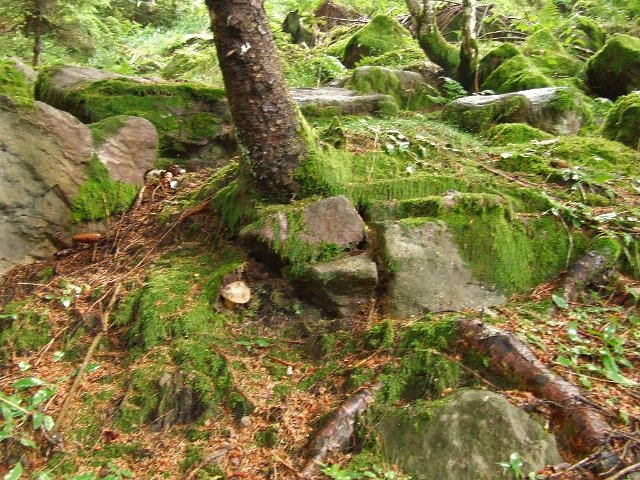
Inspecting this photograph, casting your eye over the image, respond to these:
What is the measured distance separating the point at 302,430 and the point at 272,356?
724mm

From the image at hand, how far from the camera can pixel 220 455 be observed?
3.29 meters

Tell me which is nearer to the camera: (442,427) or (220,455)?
(442,427)

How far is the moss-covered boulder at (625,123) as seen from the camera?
20.9 ft

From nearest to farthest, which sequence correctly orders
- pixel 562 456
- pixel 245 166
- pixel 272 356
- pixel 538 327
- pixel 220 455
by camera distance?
pixel 562 456 < pixel 220 455 < pixel 538 327 < pixel 272 356 < pixel 245 166

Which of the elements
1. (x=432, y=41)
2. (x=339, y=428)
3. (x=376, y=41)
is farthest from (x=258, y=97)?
(x=376, y=41)

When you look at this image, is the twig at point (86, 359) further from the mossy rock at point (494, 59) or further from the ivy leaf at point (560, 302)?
the mossy rock at point (494, 59)

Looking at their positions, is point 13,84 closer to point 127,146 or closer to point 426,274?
point 127,146

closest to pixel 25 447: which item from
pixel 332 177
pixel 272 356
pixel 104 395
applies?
pixel 104 395

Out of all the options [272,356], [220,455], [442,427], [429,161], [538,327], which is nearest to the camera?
[442,427]

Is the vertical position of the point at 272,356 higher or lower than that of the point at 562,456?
lower

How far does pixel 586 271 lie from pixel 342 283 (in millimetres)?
1934

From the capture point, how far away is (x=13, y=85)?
5270mm

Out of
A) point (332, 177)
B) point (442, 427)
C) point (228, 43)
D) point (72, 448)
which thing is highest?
point (228, 43)

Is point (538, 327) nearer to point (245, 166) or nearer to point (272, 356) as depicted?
point (272, 356)
